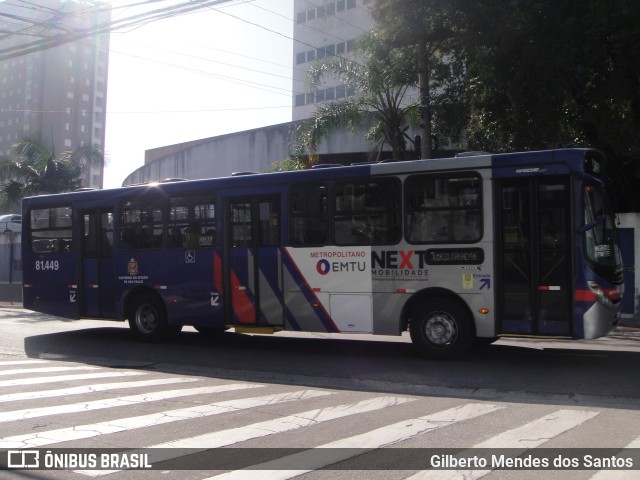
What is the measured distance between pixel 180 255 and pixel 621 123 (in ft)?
34.8

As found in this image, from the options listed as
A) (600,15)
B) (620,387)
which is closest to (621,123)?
(600,15)

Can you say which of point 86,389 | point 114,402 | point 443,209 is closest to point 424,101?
point 443,209

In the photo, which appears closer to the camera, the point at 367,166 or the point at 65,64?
the point at 367,166

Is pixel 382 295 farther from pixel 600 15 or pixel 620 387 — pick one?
pixel 600 15

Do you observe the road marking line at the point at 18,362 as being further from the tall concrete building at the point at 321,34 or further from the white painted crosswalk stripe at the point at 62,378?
the tall concrete building at the point at 321,34

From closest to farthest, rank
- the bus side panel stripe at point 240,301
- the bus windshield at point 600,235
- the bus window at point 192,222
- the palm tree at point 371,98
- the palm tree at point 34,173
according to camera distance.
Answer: the bus windshield at point 600,235 < the bus side panel stripe at point 240,301 < the bus window at point 192,222 < the palm tree at point 371,98 < the palm tree at point 34,173

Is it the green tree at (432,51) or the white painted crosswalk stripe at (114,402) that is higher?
the green tree at (432,51)

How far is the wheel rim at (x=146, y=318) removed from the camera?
13438 mm

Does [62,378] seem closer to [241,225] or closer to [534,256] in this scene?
[241,225]

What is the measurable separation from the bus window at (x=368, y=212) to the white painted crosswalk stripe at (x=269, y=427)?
3.29 metres

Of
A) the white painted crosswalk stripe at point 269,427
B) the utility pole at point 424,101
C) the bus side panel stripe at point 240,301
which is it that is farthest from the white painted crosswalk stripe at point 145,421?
the utility pole at point 424,101

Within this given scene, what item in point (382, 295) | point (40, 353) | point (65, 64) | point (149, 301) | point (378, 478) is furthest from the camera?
point (65, 64)

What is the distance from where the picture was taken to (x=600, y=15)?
13.8 m

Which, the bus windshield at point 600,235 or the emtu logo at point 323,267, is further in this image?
the emtu logo at point 323,267
